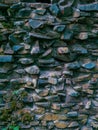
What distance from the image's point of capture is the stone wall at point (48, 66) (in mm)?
3512

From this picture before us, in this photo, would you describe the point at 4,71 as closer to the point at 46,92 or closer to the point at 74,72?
the point at 46,92

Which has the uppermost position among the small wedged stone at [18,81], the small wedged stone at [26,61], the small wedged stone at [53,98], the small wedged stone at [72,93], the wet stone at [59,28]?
the wet stone at [59,28]

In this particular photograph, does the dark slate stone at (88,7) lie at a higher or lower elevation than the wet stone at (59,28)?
higher

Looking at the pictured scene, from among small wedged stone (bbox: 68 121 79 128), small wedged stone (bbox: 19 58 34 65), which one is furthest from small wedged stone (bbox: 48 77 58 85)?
small wedged stone (bbox: 68 121 79 128)

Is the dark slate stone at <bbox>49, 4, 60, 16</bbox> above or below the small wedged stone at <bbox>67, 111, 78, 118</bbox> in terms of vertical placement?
above

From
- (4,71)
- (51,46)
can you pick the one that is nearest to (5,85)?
(4,71)

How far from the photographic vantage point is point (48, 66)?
11.7ft

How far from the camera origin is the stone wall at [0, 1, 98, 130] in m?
3.51

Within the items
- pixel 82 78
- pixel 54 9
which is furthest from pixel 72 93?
pixel 54 9

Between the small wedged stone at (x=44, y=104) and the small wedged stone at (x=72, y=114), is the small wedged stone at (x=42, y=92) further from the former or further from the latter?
the small wedged stone at (x=72, y=114)

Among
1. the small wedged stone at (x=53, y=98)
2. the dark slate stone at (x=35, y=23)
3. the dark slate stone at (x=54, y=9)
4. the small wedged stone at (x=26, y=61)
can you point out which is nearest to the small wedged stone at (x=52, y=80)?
the small wedged stone at (x=53, y=98)

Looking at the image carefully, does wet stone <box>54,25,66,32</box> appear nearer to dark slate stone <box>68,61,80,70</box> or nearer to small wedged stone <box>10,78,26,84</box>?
dark slate stone <box>68,61,80,70</box>

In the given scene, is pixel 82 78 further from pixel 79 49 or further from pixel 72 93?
pixel 79 49

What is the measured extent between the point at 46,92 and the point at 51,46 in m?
0.54
